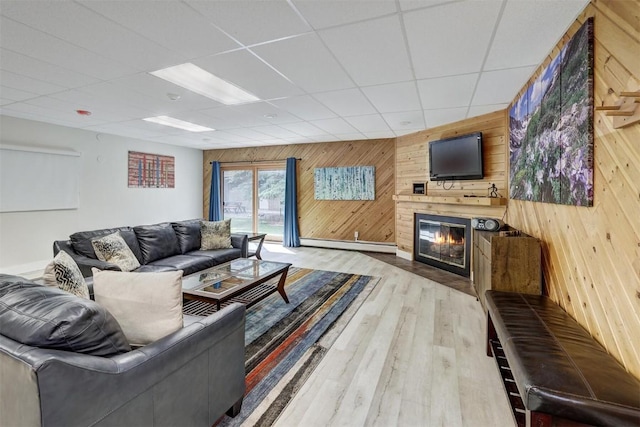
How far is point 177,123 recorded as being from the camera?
501 cm

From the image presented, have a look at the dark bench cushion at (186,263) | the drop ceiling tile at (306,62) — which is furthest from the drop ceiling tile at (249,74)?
the dark bench cushion at (186,263)

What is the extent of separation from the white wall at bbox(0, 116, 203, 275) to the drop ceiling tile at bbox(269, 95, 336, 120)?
410 centimetres

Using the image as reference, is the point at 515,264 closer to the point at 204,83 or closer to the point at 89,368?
the point at 89,368

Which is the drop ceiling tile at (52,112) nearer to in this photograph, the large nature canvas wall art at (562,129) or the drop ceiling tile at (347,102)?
the drop ceiling tile at (347,102)

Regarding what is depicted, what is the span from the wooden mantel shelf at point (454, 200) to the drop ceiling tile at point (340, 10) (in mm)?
2848

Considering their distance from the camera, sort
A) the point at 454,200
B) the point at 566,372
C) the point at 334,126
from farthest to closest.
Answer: the point at 334,126, the point at 454,200, the point at 566,372

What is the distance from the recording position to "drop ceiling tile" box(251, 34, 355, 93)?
2271mm

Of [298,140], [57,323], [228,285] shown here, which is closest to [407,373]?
[228,285]

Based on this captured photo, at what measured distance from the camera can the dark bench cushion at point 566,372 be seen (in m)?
1.09

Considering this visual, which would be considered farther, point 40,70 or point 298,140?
point 298,140

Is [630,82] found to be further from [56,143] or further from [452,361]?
[56,143]

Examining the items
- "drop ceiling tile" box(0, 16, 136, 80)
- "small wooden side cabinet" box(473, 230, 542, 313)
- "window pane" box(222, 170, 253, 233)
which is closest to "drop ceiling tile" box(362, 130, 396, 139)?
"window pane" box(222, 170, 253, 233)

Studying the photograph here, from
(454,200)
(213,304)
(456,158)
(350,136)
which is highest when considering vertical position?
(350,136)

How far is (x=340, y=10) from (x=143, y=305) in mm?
2061
